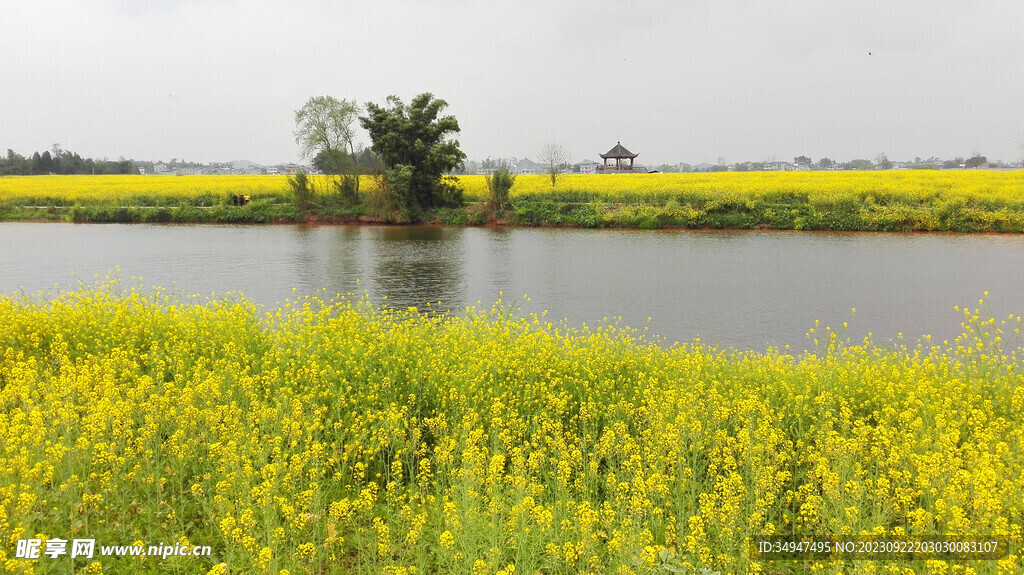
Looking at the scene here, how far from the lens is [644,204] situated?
32219 mm

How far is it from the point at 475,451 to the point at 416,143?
30.4 m

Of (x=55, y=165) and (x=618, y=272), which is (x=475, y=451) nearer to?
(x=618, y=272)

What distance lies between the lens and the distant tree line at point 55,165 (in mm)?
75062

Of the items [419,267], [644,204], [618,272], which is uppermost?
[644,204]

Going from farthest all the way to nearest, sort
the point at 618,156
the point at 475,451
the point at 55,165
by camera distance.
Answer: the point at 55,165 → the point at 618,156 → the point at 475,451

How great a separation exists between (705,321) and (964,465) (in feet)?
24.0

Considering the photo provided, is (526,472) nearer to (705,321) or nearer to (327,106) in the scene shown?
(705,321)

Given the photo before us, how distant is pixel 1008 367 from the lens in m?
6.60

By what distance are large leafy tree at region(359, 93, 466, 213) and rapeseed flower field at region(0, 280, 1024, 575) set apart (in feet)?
87.2

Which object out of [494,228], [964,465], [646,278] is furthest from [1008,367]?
[494,228]

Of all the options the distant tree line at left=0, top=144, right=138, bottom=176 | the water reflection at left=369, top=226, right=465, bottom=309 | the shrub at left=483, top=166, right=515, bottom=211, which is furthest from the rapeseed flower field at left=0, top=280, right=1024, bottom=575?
the distant tree line at left=0, top=144, right=138, bottom=176

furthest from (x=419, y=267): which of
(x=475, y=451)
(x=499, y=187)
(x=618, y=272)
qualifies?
(x=499, y=187)

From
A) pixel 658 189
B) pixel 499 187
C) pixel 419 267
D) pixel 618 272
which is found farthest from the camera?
pixel 658 189

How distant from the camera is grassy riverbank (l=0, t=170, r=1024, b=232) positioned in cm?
2744
